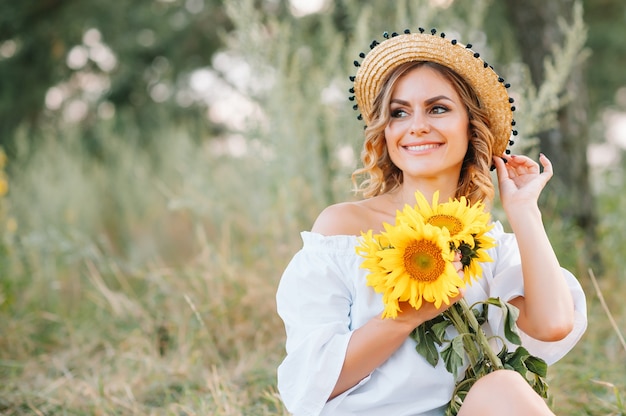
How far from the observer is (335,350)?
1885 mm

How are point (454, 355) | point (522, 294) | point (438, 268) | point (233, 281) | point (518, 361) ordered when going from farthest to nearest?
point (233, 281), point (522, 294), point (518, 361), point (454, 355), point (438, 268)

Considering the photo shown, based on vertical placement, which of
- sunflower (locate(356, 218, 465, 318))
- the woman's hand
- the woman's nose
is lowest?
sunflower (locate(356, 218, 465, 318))

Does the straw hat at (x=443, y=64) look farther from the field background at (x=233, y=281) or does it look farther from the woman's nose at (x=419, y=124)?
the field background at (x=233, y=281)

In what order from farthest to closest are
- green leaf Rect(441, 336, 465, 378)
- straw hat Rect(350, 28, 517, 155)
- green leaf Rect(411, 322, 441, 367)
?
straw hat Rect(350, 28, 517, 155) → green leaf Rect(411, 322, 441, 367) → green leaf Rect(441, 336, 465, 378)

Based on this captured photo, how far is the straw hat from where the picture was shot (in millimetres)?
2131

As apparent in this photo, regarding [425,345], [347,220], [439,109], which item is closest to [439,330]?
[425,345]

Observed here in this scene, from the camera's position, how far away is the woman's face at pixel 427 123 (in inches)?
84.7

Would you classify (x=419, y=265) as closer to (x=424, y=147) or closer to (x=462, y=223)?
(x=462, y=223)

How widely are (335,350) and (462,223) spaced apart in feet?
1.53

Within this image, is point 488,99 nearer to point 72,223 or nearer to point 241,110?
Result: point 241,110

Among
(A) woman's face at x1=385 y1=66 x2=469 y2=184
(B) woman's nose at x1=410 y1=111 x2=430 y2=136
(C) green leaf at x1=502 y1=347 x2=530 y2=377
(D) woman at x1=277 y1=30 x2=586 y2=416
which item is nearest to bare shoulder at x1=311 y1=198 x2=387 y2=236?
(D) woman at x1=277 y1=30 x2=586 y2=416

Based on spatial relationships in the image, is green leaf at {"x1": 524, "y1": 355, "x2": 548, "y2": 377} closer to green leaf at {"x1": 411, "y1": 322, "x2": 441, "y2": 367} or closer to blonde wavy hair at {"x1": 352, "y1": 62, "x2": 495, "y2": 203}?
green leaf at {"x1": 411, "y1": 322, "x2": 441, "y2": 367}

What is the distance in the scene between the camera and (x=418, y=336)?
6.32 feet

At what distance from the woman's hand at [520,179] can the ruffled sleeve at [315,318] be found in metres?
0.48
